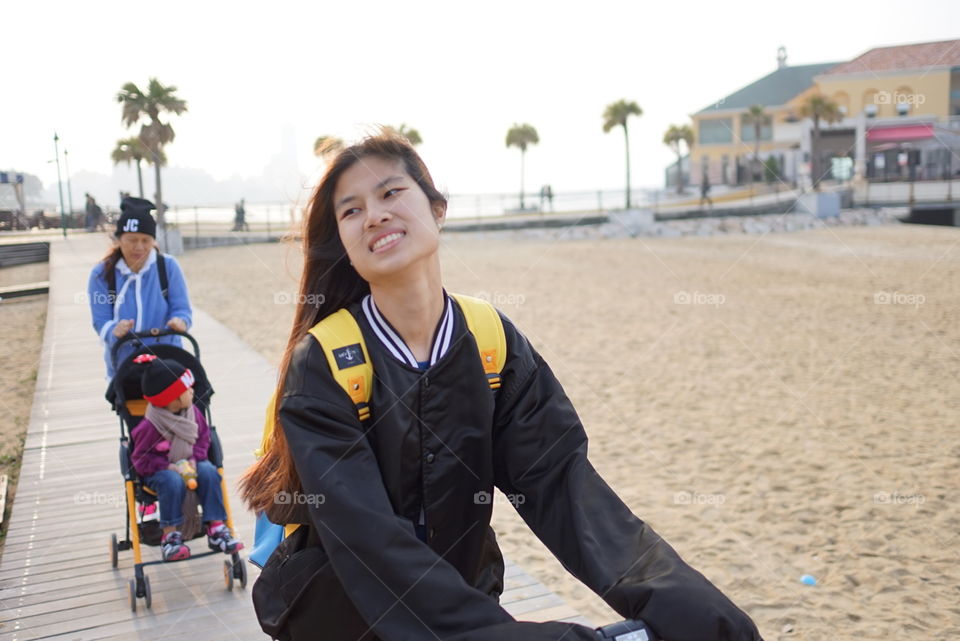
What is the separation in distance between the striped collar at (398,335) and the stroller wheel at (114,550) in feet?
9.82

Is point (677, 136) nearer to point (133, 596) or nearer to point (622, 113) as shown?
point (622, 113)

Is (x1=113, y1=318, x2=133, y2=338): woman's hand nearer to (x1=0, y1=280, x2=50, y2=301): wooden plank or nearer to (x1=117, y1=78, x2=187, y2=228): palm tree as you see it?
(x1=0, y1=280, x2=50, y2=301): wooden plank

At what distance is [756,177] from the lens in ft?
165

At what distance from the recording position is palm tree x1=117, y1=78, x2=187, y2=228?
111 feet

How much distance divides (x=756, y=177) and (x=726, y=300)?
38.4 meters

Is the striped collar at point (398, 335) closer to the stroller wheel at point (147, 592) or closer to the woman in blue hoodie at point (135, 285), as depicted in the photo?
the stroller wheel at point (147, 592)

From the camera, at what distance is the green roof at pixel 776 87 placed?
58906 mm

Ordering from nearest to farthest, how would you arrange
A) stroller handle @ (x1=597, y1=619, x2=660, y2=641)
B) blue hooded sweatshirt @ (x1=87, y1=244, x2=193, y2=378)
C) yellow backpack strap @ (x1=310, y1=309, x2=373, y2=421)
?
stroller handle @ (x1=597, y1=619, x2=660, y2=641) < yellow backpack strap @ (x1=310, y1=309, x2=373, y2=421) < blue hooded sweatshirt @ (x1=87, y1=244, x2=193, y2=378)

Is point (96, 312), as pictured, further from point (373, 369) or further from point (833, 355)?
point (833, 355)

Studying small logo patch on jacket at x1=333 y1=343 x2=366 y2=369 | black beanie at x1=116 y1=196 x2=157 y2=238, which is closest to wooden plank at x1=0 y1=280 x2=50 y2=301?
black beanie at x1=116 y1=196 x2=157 y2=238

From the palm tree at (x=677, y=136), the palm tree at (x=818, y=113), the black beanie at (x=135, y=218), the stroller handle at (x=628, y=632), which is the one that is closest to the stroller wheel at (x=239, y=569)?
the black beanie at (x=135, y=218)

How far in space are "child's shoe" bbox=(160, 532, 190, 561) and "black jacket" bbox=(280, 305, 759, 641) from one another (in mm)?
2525

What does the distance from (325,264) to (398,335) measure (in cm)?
25

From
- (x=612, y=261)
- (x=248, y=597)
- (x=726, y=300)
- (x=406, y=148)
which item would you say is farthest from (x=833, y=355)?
(x=612, y=261)
